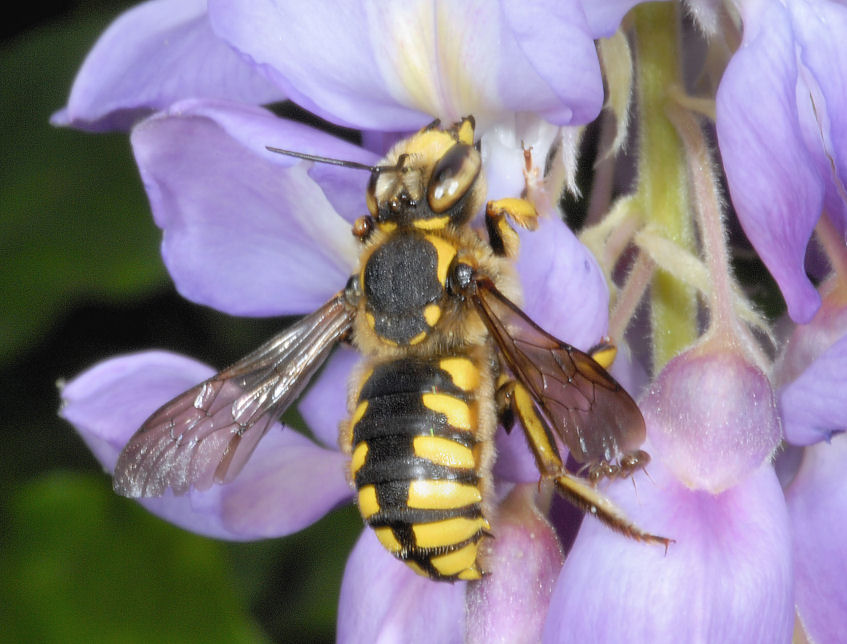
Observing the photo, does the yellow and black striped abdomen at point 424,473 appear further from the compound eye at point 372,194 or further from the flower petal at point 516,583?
the compound eye at point 372,194

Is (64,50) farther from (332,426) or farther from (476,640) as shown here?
(476,640)

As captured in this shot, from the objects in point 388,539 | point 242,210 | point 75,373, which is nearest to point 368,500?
point 388,539

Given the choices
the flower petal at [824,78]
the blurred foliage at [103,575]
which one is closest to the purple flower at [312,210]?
the flower petal at [824,78]

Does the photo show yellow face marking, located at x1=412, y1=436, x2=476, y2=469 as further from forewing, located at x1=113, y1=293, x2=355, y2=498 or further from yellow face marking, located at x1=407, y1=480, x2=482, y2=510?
forewing, located at x1=113, y1=293, x2=355, y2=498

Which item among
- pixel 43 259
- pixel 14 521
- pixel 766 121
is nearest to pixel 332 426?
pixel 766 121

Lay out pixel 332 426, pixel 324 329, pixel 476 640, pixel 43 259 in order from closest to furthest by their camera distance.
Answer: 1. pixel 476 640
2. pixel 324 329
3. pixel 332 426
4. pixel 43 259

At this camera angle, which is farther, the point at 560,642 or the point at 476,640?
the point at 476,640
